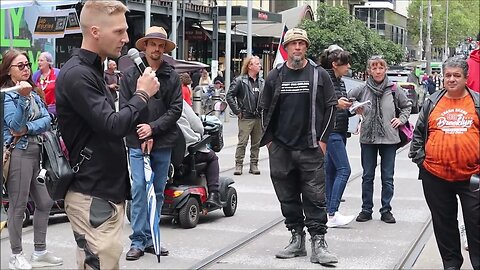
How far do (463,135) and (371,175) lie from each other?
323 centimetres

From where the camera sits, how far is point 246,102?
43.6 ft

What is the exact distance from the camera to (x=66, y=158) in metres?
4.23

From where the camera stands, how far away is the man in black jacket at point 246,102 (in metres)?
13.2

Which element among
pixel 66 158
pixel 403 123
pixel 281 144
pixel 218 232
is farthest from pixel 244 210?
pixel 66 158

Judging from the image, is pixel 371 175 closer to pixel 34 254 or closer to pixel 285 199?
pixel 285 199

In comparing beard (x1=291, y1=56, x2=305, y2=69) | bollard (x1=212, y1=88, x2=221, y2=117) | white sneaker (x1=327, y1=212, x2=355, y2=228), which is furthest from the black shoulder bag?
bollard (x1=212, y1=88, x2=221, y2=117)

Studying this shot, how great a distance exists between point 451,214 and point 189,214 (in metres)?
3.29

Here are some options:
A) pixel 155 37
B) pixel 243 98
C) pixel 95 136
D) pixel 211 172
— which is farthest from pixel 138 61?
pixel 243 98

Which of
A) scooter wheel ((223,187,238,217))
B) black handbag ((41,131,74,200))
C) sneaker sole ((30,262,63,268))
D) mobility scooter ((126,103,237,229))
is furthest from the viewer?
scooter wheel ((223,187,238,217))

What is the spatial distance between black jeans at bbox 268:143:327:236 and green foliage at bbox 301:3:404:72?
2526 cm

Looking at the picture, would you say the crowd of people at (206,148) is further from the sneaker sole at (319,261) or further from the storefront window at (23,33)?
the storefront window at (23,33)

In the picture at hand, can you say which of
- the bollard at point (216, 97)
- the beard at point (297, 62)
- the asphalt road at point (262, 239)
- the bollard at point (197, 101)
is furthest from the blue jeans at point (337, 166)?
the bollard at point (197, 101)

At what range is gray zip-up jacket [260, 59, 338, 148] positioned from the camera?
7.01 metres

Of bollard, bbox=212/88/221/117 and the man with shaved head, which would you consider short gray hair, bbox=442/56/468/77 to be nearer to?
the man with shaved head
